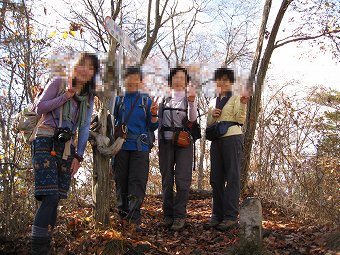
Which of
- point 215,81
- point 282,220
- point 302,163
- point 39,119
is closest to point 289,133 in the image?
point 302,163

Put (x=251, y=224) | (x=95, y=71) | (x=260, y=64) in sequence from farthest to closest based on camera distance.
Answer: (x=260, y=64) → (x=251, y=224) → (x=95, y=71)

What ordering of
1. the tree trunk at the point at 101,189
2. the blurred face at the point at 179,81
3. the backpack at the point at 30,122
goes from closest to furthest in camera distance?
the backpack at the point at 30,122, the tree trunk at the point at 101,189, the blurred face at the point at 179,81

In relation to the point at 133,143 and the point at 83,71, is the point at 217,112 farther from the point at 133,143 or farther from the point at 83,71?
the point at 83,71

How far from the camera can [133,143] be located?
14.2 feet

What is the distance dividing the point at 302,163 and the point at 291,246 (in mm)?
1912

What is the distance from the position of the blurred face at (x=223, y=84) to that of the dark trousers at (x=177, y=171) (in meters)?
0.79

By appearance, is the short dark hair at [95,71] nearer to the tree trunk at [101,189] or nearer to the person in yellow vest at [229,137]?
the tree trunk at [101,189]

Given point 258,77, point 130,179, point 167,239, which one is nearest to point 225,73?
point 130,179

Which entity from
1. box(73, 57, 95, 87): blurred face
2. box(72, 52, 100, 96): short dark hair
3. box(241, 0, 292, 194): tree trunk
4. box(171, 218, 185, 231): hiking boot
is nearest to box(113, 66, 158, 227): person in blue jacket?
box(171, 218, 185, 231): hiking boot

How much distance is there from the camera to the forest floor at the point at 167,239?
3.62m

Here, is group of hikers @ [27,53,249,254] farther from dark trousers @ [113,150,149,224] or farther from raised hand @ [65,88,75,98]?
raised hand @ [65,88,75,98]

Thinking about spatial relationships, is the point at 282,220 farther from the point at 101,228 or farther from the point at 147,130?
the point at 101,228

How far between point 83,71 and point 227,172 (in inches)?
88.2

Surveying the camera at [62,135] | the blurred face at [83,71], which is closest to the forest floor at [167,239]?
the camera at [62,135]
